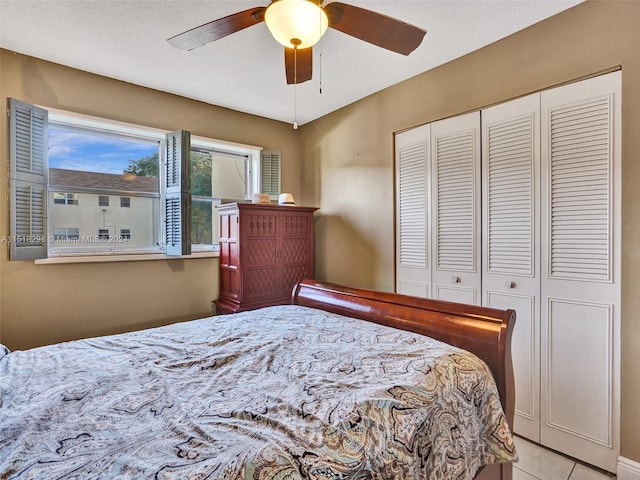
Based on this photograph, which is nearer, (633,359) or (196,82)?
(633,359)

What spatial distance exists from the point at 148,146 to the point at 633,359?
4069 millimetres

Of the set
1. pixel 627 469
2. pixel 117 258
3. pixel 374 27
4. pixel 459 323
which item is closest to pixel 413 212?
pixel 459 323

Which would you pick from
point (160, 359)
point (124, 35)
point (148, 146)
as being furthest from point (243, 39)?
point (160, 359)

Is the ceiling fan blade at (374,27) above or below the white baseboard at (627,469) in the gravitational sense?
above

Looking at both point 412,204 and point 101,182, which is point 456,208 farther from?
point 101,182

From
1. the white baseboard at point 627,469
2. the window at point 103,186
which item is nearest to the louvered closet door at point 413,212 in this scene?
the white baseboard at point 627,469

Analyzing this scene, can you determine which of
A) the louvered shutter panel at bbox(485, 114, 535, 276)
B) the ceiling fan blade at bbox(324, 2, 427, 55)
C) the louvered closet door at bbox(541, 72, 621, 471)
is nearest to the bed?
the louvered closet door at bbox(541, 72, 621, 471)

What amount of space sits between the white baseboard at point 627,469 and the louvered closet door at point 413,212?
4.82ft

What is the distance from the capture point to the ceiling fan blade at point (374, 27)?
5.04 feet

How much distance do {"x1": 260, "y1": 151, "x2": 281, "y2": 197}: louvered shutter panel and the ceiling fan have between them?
2.11 m

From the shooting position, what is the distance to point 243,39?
235 centimetres

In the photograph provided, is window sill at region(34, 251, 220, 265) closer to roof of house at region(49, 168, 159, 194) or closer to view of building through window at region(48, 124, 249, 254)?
view of building through window at region(48, 124, 249, 254)

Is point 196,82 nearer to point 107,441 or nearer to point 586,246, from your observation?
point 107,441

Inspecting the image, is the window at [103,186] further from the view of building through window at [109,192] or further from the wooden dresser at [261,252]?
the wooden dresser at [261,252]
